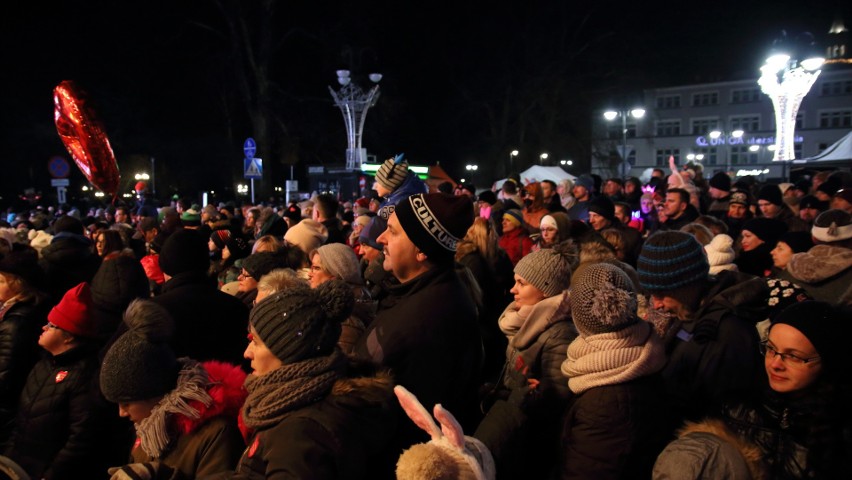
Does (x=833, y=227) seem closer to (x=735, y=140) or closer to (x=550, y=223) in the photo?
(x=550, y=223)

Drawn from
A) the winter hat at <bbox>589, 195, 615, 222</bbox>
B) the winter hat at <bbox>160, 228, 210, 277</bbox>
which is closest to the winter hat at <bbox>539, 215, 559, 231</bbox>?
the winter hat at <bbox>589, 195, 615, 222</bbox>

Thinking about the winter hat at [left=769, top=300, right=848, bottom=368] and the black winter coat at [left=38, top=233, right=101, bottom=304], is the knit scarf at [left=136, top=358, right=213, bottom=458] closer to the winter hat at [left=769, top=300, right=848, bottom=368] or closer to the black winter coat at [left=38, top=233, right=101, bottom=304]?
the winter hat at [left=769, top=300, right=848, bottom=368]

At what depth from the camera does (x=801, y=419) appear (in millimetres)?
2178

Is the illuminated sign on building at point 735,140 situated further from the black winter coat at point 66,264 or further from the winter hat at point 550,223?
the black winter coat at point 66,264

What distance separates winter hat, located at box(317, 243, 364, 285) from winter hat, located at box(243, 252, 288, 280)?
847 mm

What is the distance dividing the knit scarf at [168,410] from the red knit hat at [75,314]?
1295 millimetres

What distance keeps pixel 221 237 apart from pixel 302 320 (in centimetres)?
438

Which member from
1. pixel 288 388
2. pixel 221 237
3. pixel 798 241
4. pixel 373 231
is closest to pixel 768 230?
pixel 798 241

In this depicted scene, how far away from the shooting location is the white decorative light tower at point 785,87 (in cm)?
1248

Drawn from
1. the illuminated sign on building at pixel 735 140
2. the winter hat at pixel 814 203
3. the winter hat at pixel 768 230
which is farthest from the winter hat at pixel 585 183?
the illuminated sign on building at pixel 735 140

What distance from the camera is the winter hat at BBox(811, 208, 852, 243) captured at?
15.1 feet

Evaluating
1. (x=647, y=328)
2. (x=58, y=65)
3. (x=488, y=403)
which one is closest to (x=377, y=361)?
(x=488, y=403)

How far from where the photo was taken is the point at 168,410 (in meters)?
2.43

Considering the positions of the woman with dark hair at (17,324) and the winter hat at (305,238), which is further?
the winter hat at (305,238)
